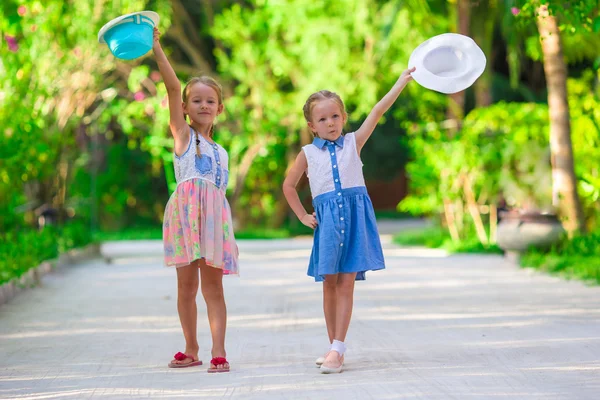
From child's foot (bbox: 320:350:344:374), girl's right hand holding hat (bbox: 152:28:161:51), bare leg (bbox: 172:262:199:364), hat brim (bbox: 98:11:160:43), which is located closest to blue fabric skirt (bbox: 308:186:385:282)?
child's foot (bbox: 320:350:344:374)

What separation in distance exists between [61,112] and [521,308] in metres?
10.3

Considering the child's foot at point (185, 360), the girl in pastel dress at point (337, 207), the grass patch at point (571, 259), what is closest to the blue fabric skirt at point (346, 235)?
the girl in pastel dress at point (337, 207)

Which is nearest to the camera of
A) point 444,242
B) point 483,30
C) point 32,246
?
point 32,246

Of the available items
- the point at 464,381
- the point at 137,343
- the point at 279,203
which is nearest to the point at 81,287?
the point at 137,343

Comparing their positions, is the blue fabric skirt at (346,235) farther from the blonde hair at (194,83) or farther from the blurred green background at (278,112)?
the blurred green background at (278,112)

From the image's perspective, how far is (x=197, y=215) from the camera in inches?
239

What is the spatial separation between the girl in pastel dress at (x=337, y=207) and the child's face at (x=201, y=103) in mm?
505

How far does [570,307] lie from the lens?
349 inches

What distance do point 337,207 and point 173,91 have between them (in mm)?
1044

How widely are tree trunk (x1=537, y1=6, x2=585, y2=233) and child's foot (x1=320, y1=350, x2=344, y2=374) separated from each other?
8971mm

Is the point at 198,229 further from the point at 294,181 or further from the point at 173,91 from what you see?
the point at 173,91

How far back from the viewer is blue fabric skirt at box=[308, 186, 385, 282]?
19.9 ft

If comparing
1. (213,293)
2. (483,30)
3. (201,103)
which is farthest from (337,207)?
(483,30)

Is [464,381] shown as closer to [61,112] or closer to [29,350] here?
[29,350]
